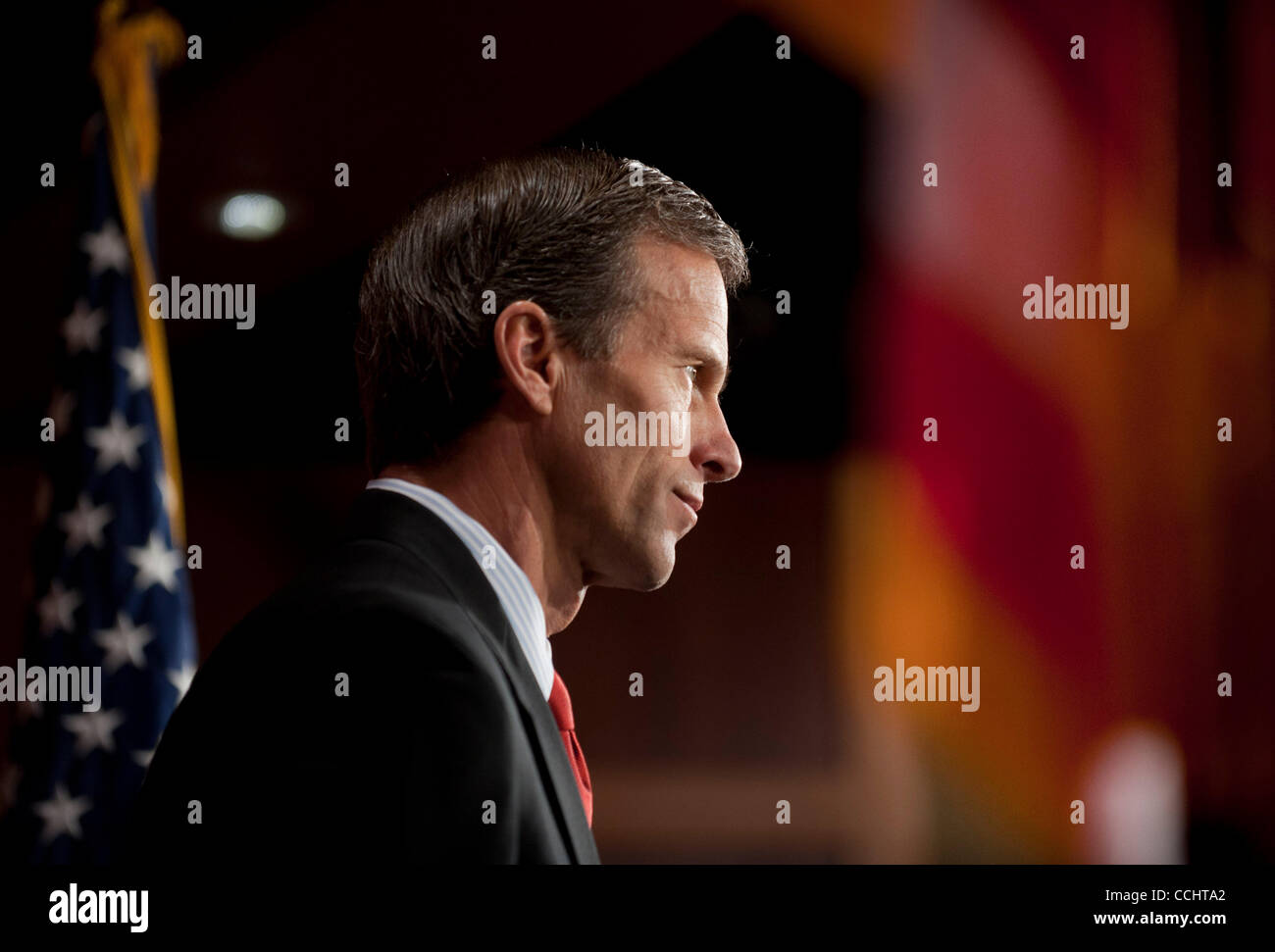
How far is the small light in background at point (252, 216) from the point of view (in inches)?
91.5

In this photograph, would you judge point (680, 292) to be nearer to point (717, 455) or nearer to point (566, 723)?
point (717, 455)

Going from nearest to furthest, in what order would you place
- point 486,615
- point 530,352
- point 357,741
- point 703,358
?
point 357,741
point 486,615
point 530,352
point 703,358

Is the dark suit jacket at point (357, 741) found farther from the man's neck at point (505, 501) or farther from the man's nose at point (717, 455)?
the man's nose at point (717, 455)

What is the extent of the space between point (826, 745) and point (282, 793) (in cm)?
133

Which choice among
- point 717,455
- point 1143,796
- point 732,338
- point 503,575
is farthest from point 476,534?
point 1143,796

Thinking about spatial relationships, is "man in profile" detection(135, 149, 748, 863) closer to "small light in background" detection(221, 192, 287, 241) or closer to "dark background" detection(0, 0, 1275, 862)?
"dark background" detection(0, 0, 1275, 862)

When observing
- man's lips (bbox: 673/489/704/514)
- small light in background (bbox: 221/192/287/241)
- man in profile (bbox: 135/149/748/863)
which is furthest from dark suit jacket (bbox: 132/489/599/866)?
small light in background (bbox: 221/192/287/241)

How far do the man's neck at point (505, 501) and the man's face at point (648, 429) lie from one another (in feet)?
0.13

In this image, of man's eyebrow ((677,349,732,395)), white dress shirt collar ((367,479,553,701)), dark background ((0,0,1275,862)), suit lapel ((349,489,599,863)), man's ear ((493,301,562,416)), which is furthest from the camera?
dark background ((0,0,1275,862))

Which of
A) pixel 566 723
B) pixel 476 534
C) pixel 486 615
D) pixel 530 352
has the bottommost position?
pixel 566 723

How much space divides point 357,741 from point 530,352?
2.07 feet

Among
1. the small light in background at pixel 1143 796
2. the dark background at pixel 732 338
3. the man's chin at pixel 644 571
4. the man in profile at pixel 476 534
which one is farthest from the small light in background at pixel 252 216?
the small light in background at pixel 1143 796

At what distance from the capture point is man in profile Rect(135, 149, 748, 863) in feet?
4.50

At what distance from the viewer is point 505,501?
1.69m
